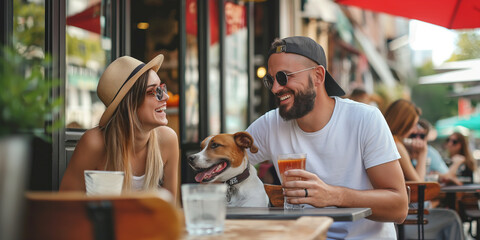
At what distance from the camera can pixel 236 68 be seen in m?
7.82

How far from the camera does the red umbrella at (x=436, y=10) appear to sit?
218 inches

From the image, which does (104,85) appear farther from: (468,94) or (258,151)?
(468,94)

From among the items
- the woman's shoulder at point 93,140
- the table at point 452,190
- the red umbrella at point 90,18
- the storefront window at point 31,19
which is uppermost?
the red umbrella at point 90,18

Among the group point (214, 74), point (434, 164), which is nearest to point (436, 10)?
point (434, 164)

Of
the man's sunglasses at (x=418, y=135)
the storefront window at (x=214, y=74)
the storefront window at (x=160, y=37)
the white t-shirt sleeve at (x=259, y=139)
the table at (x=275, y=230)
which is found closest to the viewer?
the table at (x=275, y=230)

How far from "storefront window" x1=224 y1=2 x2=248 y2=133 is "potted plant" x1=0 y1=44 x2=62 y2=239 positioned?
6.22m

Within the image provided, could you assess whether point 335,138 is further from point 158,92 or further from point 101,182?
point 101,182

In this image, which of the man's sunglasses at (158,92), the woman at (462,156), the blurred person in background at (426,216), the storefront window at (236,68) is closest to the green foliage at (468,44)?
the woman at (462,156)

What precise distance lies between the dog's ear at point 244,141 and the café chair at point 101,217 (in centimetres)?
178

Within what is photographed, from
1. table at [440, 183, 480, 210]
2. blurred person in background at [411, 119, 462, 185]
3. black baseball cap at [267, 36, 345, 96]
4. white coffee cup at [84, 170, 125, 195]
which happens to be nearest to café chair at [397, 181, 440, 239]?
table at [440, 183, 480, 210]

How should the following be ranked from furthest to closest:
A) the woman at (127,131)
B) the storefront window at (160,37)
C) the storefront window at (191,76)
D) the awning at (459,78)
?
the awning at (459,78)
the storefront window at (160,37)
the storefront window at (191,76)
the woman at (127,131)

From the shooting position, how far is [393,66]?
40375 mm

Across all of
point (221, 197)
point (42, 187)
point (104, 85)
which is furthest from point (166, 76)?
point (221, 197)

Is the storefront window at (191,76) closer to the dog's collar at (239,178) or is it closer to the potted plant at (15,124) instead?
the dog's collar at (239,178)
